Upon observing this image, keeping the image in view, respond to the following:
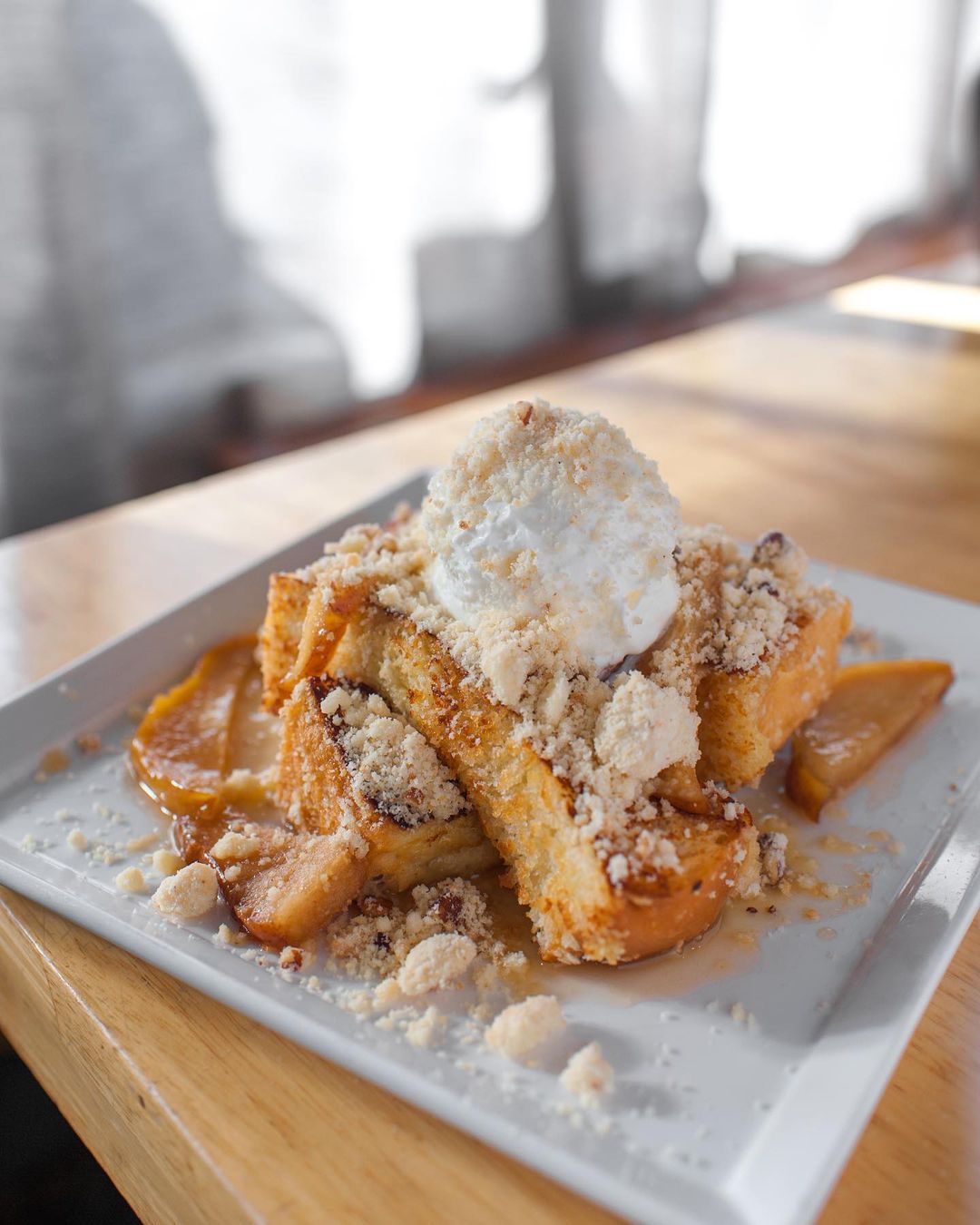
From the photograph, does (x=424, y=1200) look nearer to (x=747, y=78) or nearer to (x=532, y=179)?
(x=532, y=179)

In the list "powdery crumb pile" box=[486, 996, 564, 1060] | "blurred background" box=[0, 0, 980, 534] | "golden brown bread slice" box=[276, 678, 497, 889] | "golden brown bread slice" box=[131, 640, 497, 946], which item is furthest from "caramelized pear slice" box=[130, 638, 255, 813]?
"blurred background" box=[0, 0, 980, 534]

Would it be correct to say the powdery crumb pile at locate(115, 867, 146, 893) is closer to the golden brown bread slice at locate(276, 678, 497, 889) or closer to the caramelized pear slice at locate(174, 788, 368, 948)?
the caramelized pear slice at locate(174, 788, 368, 948)

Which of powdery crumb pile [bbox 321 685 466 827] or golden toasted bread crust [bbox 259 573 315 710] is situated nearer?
powdery crumb pile [bbox 321 685 466 827]

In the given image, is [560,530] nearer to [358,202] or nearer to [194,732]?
[194,732]

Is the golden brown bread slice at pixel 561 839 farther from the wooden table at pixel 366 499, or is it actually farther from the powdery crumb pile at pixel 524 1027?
the wooden table at pixel 366 499

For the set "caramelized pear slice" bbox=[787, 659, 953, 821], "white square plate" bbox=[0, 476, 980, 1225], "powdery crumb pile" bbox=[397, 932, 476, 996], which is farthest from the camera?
"caramelized pear slice" bbox=[787, 659, 953, 821]

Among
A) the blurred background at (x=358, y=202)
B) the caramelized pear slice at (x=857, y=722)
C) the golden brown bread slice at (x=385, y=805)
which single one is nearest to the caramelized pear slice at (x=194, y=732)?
the golden brown bread slice at (x=385, y=805)
